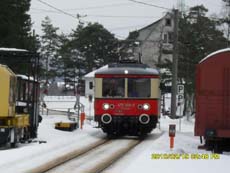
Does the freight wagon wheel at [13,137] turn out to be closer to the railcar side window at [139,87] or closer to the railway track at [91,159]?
the railway track at [91,159]

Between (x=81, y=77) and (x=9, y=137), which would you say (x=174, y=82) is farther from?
(x=81, y=77)

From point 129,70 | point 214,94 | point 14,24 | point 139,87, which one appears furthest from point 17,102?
point 14,24

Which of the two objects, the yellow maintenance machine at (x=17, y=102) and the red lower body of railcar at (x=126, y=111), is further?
the red lower body of railcar at (x=126, y=111)

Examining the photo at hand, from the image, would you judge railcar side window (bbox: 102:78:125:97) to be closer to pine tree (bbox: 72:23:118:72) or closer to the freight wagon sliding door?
the freight wagon sliding door

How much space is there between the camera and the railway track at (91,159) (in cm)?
1445

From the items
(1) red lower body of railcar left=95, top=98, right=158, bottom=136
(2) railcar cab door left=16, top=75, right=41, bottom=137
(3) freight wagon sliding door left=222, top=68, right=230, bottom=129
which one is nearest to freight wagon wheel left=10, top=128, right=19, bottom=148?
(2) railcar cab door left=16, top=75, right=41, bottom=137

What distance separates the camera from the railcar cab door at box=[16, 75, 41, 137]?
22.2 metres

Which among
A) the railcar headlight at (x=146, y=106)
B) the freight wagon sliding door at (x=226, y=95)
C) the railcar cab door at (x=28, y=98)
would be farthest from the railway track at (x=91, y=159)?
the freight wagon sliding door at (x=226, y=95)

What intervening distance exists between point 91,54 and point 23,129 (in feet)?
217

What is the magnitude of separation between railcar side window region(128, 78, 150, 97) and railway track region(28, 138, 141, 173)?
272 centimetres

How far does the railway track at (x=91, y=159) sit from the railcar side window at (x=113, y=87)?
2797mm

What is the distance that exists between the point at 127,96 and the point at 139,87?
614mm

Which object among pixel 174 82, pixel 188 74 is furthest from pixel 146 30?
pixel 174 82

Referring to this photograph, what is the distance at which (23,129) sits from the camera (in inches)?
878
